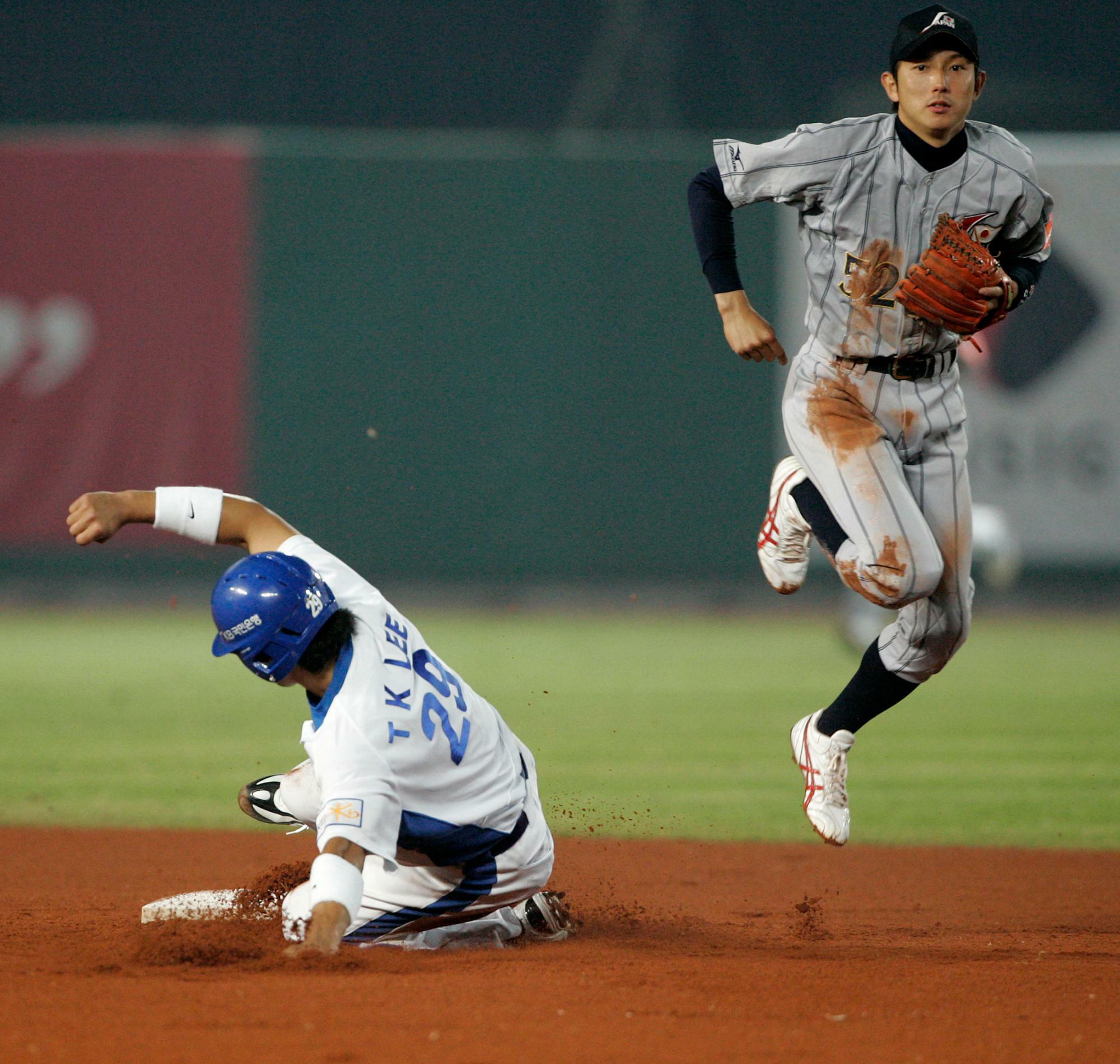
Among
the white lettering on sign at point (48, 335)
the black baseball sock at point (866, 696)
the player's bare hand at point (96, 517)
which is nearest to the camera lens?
the player's bare hand at point (96, 517)

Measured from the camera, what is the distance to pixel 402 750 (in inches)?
130

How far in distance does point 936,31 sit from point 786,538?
147 cm

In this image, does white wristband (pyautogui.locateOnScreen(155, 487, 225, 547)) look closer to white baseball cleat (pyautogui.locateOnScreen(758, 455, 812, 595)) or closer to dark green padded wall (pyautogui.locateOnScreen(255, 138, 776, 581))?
white baseball cleat (pyautogui.locateOnScreen(758, 455, 812, 595))

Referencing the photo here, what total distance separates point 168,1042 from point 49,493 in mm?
11021

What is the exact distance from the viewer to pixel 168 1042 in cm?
278

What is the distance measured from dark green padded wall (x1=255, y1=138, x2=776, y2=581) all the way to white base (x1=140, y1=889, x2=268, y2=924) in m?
9.36

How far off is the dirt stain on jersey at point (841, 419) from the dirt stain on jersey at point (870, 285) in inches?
5.6

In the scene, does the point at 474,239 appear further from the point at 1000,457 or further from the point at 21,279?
the point at 1000,457

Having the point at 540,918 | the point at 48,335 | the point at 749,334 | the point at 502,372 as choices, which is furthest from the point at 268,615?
the point at 48,335

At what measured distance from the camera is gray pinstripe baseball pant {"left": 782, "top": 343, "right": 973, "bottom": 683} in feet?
13.0

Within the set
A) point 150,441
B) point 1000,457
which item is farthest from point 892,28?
point 150,441

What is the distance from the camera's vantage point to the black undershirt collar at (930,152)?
13.1 feet

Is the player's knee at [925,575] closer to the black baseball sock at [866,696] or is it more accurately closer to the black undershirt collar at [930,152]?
the black baseball sock at [866,696]

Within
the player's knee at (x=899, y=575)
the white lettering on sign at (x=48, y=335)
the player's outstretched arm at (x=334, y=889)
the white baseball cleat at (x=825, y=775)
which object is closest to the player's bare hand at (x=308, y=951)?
the player's outstretched arm at (x=334, y=889)
